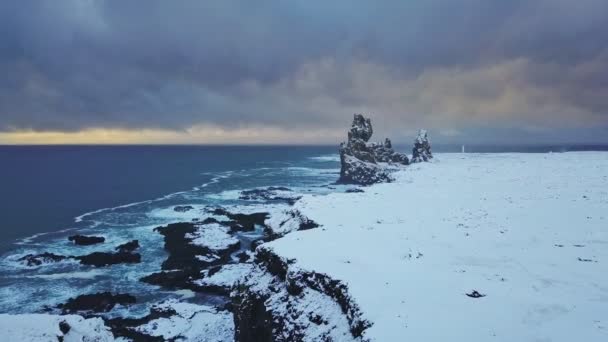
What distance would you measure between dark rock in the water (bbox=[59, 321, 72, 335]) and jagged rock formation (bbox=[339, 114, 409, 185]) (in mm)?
73278

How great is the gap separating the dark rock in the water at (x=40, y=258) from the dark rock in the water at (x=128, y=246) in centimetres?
576

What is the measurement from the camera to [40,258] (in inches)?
1609

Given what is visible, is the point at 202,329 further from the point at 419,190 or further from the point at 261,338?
the point at 419,190

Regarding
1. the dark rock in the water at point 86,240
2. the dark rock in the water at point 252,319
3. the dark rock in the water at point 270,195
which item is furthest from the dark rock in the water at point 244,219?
the dark rock in the water at point 252,319

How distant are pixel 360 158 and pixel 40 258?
7457 cm

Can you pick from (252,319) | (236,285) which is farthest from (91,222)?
(252,319)

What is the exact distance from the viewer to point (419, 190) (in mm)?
53156

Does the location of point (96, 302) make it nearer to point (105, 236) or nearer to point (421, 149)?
point (105, 236)

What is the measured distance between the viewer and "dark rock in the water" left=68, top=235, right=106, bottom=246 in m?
47.8

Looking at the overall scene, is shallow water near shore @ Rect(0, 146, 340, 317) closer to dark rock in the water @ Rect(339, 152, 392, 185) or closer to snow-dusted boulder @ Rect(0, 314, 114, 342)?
snow-dusted boulder @ Rect(0, 314, 114, 342)

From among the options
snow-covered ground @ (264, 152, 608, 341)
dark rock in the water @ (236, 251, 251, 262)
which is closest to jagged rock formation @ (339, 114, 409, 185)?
snow-covered ground @ (264, 152, 608, 341)

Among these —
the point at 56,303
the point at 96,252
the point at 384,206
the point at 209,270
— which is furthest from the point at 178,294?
the point at 384,206

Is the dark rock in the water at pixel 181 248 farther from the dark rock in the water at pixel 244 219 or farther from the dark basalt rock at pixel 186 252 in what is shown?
the dark rock in the water at pixel 244 219

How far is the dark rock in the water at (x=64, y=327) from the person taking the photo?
21.5m
